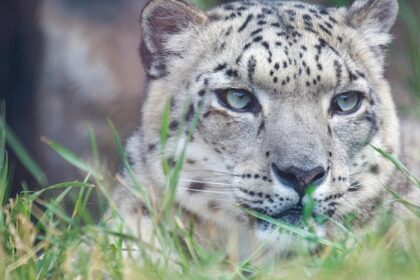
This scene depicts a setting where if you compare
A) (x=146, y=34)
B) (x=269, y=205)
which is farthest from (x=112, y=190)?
(x=269, y=205)

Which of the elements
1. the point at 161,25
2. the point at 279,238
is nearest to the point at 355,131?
the point at 279,238

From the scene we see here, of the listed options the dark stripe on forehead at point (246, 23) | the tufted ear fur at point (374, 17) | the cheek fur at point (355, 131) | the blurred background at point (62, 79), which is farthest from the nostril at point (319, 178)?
the blurred background at point (62, 79)

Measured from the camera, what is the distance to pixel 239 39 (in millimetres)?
4301

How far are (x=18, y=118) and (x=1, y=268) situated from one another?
A: 12.2ft

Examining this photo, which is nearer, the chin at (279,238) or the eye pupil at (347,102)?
the chin at (279,238)

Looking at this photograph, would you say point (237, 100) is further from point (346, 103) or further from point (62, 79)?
point (62, 79)

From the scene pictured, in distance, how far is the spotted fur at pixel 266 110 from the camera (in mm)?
3928

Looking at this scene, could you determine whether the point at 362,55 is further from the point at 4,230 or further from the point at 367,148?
the point at 4,230

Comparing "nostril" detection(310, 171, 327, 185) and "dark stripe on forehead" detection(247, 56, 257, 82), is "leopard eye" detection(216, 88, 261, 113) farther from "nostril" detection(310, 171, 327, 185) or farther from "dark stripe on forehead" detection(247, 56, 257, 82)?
"nostril" detection(310, 171, 327, 185)

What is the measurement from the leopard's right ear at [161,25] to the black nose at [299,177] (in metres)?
0.98

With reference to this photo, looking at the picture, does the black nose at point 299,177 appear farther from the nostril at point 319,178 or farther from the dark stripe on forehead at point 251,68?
the dark stripe on forehead at point 251,68

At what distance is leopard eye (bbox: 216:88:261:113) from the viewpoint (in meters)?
4.16

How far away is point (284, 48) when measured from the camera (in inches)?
164

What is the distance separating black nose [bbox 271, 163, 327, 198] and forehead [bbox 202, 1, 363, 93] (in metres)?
0.44
